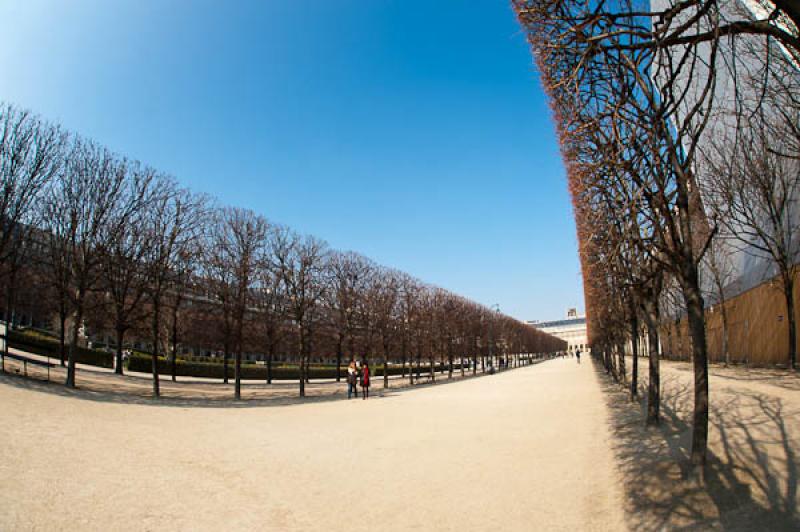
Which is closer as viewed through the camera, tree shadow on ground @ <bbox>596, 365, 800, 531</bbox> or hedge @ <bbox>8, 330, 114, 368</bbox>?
tree shadow on ground @ <bbox>596, 365, 800, 531</bbox>

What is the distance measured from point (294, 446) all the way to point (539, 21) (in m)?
10.5

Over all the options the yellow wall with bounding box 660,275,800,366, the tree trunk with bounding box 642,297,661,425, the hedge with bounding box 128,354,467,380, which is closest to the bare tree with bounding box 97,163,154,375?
the hedge with bounding box 128,354,467,380

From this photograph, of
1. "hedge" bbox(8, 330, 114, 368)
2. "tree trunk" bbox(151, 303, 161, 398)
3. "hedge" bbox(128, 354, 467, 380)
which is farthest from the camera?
"hedge" bbox(128, 354, 467, 380)

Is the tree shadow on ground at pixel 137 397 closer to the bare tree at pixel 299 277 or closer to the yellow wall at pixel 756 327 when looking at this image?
the bare tree at pixel 299 277

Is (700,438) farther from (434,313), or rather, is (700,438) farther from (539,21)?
(434,313)

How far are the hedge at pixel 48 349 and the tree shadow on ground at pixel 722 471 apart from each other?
115 ft

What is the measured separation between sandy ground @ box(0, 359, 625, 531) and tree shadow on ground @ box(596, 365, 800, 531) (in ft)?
1.39

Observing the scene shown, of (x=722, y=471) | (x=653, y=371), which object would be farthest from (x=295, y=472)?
(x=653, y=371)

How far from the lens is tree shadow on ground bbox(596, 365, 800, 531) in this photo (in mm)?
5707

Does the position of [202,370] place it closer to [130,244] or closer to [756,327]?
[130,244]

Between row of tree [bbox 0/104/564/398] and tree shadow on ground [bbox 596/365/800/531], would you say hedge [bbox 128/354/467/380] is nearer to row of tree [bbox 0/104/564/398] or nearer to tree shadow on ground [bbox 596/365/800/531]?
row of tree [bbox 0/104/564/398]

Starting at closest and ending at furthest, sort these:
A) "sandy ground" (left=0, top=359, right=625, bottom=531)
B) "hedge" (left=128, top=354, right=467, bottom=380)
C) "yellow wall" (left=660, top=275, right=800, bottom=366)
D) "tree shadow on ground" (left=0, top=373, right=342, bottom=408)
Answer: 1. "sandy ground" (left=0, top=359, right=625, bottom=531)
2. "tree shadow on ground" (left=0, top=373, right=342, bottom=408)
3. "yellow wall" (left=660, top=275, right=800, bottom=366)
4. "hedge" (left=128, top=354, right=467, bottom=380)

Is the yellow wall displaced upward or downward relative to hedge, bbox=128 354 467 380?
upward

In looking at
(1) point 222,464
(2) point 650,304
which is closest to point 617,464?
(2) point 650,304
